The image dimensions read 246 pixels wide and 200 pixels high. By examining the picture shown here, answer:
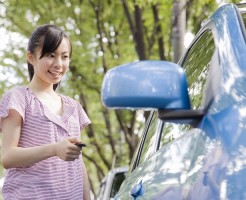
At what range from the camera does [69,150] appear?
8.25ft

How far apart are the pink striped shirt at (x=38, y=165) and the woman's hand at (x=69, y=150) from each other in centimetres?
27

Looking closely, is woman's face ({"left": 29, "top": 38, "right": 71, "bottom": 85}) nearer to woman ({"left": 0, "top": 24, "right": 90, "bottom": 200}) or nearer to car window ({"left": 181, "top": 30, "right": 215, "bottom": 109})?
woman ({"left": 0, "top": 24, "right": 90, "bottom": 200})

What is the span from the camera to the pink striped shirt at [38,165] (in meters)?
2.81

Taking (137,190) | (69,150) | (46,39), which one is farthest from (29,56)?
(137,190)

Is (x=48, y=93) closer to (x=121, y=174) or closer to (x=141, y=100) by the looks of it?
(x=141, y=100)

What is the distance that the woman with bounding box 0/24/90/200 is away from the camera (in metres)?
2.77

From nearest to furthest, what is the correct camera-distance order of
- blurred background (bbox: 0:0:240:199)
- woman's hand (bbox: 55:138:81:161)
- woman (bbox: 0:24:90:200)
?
woman's hand (bbox: 55:138:81:161) → woman (bbox: 0:24:90:200) → blurred background (bbox: 0:0:240:199)

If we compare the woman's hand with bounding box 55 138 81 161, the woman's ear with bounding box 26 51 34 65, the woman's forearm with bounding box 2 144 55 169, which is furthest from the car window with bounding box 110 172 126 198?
the woman's hand with bounding box 55 138 81 161

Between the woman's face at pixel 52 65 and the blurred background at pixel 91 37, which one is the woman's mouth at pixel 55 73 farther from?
the blurred background at pixel 91 37

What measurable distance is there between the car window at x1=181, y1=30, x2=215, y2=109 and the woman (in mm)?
539

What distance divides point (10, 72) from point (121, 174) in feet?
26.0

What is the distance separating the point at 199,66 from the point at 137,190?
49 cm

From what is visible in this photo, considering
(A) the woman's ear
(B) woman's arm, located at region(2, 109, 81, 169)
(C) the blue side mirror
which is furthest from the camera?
(A) the woman's ear

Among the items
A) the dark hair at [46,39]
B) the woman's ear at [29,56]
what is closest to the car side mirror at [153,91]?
the dark hair at [46,39]
